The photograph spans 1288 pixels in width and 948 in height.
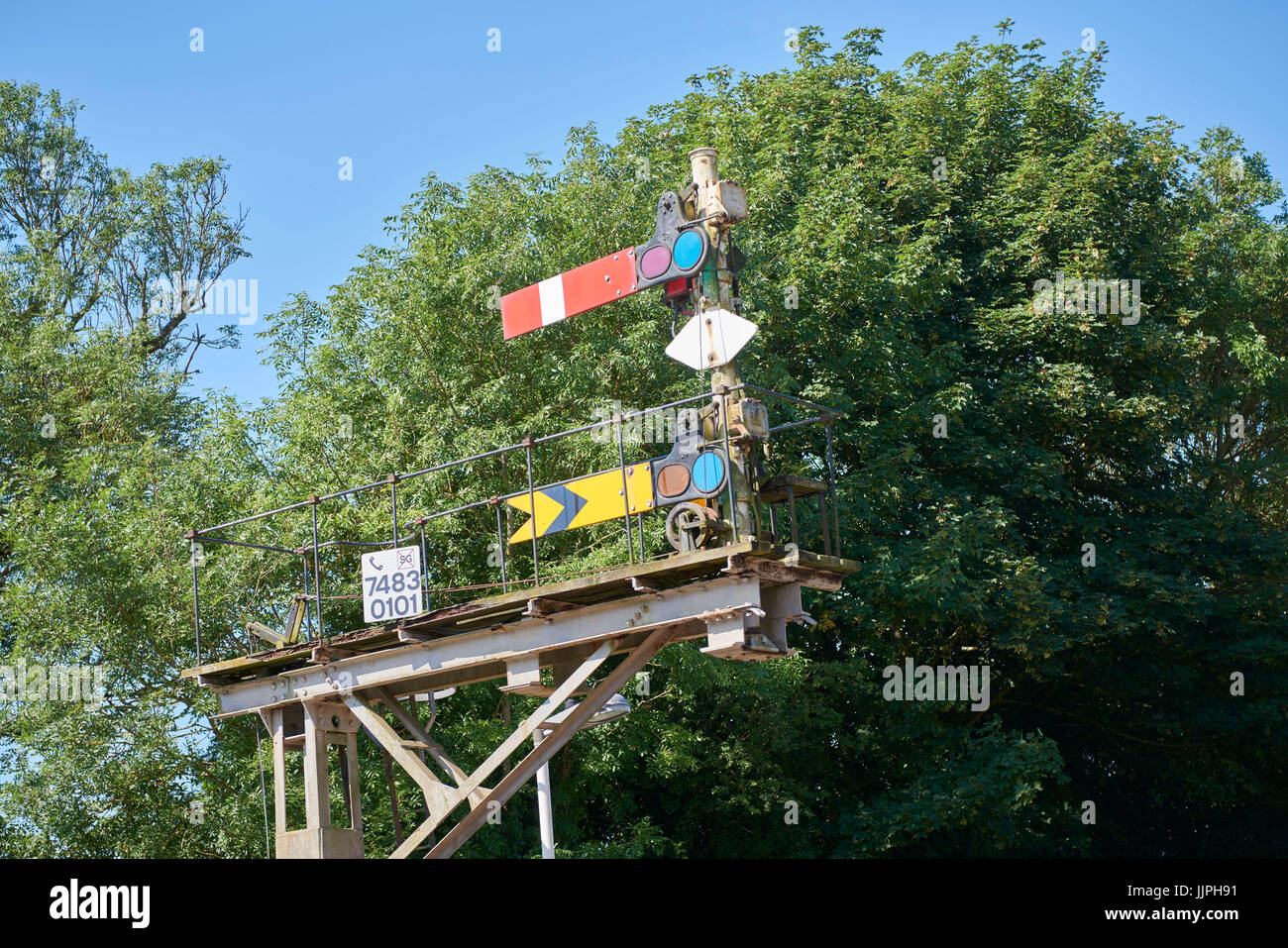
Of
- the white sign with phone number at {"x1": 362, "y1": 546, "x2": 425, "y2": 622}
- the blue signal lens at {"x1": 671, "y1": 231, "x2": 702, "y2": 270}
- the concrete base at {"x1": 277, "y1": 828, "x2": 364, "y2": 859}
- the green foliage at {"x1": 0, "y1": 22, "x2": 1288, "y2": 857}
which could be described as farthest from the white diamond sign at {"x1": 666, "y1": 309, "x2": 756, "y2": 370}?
the green foliage at {"x1": 0, "y1": 22, "x2": 1288, "y2": 857}

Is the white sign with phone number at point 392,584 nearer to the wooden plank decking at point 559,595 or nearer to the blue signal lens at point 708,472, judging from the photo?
the wooden plank decking at point 559,595

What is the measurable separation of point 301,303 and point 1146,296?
17.1 m

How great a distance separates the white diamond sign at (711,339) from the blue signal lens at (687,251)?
45 centimetres

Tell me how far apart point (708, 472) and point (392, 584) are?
11.0 feet

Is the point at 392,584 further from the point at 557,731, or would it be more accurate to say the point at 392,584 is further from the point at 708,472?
the point at 708,472

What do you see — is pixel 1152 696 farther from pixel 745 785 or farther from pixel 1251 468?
pixel 745 785

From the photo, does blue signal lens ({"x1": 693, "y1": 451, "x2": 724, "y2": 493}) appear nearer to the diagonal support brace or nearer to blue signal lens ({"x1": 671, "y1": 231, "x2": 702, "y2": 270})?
the diagonal support brace

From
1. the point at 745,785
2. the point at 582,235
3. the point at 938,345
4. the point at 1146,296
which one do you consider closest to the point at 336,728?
the point at 745,785

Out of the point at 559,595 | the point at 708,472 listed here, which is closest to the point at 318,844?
the point at 559,595

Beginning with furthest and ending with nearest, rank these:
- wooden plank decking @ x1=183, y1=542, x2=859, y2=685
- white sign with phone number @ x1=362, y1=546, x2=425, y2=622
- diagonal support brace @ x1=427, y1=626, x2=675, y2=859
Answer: white sign with phone number @ x1=362, y1=546, x2=425, y2=622
diagonal support brace @ x1=427, y1=626, x2=675, y2=859
wooden plank decking @ x1=183, y1=542, x2=859, y2=685

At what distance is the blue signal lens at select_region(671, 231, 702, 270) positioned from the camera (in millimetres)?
11609

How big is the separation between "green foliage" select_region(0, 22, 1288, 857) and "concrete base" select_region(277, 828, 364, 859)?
6.86 m

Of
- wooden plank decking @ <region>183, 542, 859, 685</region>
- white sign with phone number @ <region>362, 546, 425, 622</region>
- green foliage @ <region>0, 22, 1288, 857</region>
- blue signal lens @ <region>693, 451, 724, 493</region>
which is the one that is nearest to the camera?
wooden plank decking @ <region>183, 542, 859, 685</region>

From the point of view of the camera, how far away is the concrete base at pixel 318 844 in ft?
41.1
